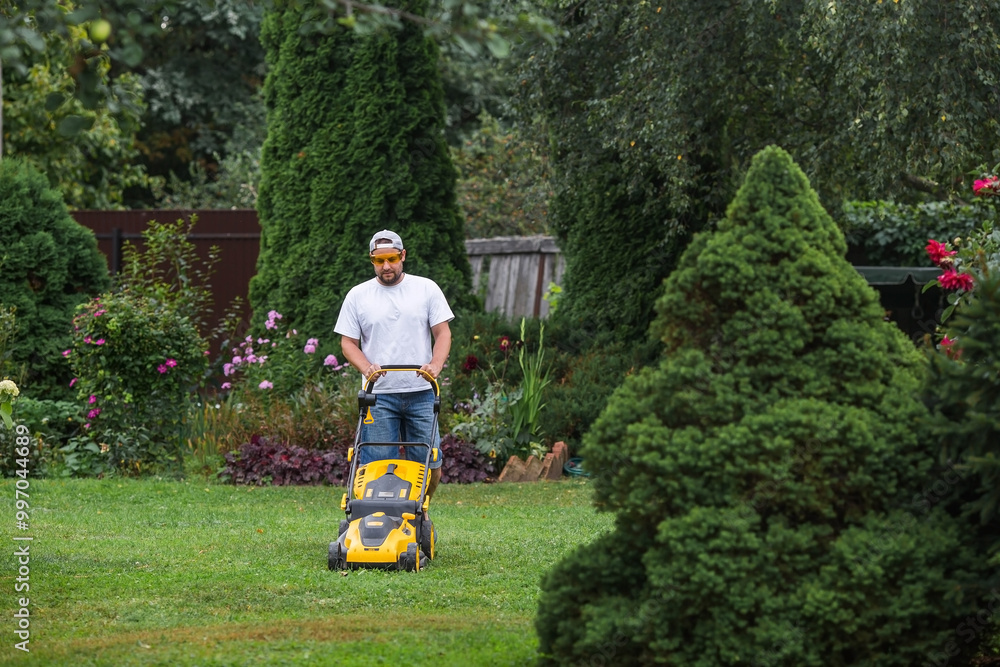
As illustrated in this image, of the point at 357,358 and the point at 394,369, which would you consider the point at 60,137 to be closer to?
the point at 357,358

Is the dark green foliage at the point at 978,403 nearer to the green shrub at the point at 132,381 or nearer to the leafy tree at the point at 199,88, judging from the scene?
the green shrub at the point at 132,381

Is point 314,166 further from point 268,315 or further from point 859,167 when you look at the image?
point 859,167

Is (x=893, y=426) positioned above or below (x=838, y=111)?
below

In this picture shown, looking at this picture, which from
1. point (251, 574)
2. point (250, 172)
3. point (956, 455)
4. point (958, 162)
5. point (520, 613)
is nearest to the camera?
point (956, 455)

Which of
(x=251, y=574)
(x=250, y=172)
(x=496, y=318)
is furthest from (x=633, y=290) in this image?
(x=250, y=172)

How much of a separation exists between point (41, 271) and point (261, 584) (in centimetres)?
720

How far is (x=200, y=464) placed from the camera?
34.0 ft

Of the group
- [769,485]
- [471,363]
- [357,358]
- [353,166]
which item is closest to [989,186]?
[357,358]

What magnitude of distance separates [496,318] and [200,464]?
338 centimetres

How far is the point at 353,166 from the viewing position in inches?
484

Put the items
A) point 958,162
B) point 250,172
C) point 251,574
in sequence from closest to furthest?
point 251,574 → point 958,162 → point 250,172

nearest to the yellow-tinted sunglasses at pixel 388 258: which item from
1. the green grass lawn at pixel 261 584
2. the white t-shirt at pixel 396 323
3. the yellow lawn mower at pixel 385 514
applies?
the white t-shirt at pixel 396 323

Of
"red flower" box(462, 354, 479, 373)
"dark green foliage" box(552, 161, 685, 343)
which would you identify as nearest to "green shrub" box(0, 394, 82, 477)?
"red flower" box(462, 354, 479, 373)

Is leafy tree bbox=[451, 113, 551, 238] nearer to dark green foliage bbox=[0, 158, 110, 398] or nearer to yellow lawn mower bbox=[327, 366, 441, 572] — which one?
dark green foliage bbox=[0, 158, 110, 398]
